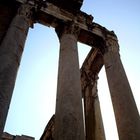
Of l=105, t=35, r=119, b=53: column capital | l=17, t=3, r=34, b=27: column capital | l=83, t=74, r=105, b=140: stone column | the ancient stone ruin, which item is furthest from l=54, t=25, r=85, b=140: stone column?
l=83, t=74, r=105, b=140: stone column

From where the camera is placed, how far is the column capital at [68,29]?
1316cm

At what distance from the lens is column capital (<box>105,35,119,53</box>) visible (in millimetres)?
14209

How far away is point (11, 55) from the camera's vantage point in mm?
8898

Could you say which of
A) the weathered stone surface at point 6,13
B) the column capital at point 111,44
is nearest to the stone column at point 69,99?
the column capital at point 111,44

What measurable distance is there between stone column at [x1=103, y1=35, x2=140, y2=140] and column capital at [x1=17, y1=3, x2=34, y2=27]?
17.2ft

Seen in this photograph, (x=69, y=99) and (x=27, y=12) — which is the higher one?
(x=27, y=12)

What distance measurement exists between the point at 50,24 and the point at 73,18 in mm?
1544

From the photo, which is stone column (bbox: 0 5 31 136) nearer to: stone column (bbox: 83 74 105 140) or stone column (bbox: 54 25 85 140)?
stone column (bbox: 54 25 85 140)

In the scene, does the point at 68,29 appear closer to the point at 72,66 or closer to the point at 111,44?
the point at 111,44

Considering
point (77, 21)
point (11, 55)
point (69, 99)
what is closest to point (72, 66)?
point (69, 99)

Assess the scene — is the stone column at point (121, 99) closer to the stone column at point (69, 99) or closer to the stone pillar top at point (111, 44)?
the stone pillar top at point (111, 44)

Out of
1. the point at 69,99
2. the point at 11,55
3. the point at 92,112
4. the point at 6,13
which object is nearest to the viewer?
the point at 69,99

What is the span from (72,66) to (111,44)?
17.7ft

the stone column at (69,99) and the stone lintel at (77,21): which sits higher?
the stone lintel at (77,21)
